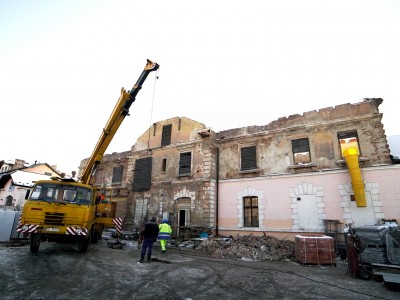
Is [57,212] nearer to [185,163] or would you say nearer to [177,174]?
[177,174]

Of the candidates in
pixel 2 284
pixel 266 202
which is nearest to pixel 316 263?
pixel 266 202

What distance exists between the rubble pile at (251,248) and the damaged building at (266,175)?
1.20 metres

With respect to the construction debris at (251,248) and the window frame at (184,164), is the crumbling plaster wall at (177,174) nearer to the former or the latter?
the window frame at (184,164)

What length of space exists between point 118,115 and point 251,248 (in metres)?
8.85

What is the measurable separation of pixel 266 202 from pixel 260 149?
3.23 meters

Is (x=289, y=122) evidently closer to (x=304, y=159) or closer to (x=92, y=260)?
(x=304, y=159)

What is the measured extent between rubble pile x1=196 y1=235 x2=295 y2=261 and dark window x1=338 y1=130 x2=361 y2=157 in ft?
18.3

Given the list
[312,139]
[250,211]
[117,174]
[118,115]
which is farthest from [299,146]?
[117,174]

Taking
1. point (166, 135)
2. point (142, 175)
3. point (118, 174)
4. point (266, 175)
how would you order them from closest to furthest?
point (266, 175) → point (166, 135) → point (142, 175) → point (118, 174)

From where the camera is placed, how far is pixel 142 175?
18.4m

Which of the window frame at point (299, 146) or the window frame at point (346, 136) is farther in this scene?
the window frame at point (299, 146)

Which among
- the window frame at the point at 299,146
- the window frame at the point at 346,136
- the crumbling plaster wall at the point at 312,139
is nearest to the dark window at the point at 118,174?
the crumbling plaster wall at the point at 312,139

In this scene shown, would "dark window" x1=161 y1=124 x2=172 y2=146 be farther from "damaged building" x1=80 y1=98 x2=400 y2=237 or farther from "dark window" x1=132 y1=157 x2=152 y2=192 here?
"dark window" x1=132 y1=157 x2=152 y2=192

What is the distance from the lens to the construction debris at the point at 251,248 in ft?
34.2
